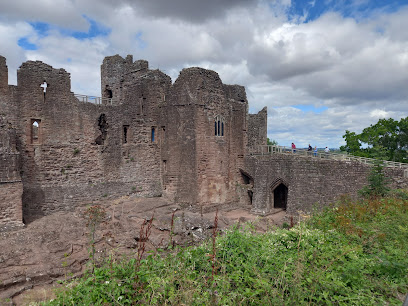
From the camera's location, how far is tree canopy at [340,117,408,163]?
3030 cm

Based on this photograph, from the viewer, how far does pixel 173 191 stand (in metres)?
19.3

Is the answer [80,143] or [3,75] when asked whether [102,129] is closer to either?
[80,143]

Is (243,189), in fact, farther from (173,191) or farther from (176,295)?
(176,295)

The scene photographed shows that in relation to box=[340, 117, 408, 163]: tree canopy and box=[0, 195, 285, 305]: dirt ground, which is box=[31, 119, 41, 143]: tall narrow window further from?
box=[340, 117, 408, 163]: tree canopy

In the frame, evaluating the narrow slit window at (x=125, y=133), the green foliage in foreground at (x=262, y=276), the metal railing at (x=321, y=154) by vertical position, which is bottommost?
the green foliage in foreground at (x=262, y=276)

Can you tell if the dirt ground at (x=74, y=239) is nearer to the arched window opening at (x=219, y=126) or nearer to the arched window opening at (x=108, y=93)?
the arched window opening at (x=219, y=126)

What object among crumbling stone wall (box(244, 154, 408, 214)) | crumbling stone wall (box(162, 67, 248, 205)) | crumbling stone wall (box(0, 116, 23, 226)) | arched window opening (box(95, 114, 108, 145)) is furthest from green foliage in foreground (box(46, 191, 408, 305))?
arched window opening (box(95, 114, 108, 145))

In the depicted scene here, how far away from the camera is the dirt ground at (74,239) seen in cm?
965

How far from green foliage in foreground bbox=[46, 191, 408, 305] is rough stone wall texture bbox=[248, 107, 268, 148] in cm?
1786

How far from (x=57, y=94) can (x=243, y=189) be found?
1429cm

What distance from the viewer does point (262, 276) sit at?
4410 mm

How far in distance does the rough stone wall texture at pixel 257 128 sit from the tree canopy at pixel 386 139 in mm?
12852

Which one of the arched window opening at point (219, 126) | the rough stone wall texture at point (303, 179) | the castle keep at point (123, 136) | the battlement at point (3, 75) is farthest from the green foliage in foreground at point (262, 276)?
the battlement at point (3, 75)

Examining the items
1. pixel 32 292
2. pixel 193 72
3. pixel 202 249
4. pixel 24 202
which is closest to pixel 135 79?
pixel 193 72
